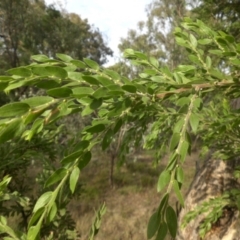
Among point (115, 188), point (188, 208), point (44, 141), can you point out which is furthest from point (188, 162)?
point (44, 141)

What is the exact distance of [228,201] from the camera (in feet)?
10.9

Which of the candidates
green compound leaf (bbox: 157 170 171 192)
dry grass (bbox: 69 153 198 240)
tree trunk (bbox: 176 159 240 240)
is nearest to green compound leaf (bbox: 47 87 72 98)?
green compound leaf (bbox: 157 170 171 192)

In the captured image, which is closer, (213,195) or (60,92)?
(60,92)

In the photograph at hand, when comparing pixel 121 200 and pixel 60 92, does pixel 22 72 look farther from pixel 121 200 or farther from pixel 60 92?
pixel 121 200

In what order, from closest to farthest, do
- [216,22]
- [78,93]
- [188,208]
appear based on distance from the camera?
1. [78,93]
2. [188,208]
3. [216,22]

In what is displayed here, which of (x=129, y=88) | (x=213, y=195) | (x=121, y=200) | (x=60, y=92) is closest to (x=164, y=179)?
(x=129, y=88)

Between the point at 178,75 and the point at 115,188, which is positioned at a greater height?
the point at 178,75

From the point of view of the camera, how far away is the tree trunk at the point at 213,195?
3561mm

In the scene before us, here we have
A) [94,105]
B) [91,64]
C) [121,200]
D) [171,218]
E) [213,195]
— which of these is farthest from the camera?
[121,200]

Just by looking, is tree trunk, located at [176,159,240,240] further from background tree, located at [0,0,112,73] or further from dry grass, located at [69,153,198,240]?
background tree, located at [0,0,112,73]

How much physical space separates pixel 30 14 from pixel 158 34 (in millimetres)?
12787

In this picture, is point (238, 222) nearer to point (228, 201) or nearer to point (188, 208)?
point (228, 201)

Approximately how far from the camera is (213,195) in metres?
4.16

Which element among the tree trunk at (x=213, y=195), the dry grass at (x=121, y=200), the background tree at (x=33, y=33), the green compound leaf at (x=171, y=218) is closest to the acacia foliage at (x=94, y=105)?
the green compound leaf at (x=171, y=218)
